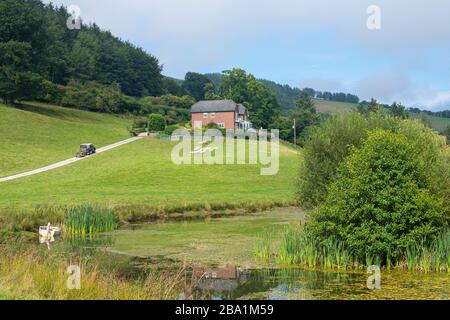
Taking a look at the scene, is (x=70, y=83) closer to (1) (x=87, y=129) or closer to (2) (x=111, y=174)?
(1) (x=87, y=129)

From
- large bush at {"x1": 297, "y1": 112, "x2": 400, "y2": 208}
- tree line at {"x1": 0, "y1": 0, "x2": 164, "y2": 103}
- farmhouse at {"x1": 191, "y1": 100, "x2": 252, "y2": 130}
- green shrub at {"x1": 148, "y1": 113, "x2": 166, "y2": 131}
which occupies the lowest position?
large bush at {"x1": 297, "y1": 112, "x2": 400, "y2": 208}

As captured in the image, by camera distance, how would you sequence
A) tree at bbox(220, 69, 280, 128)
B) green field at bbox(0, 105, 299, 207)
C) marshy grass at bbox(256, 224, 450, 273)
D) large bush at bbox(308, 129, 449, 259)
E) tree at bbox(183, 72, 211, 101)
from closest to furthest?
1. marshy grass at bbox(256, 224, 450, 273)
2. large bush at bbox(308, 129, 449, 259)
3. green field at bbox(0, 105, 299, 207)
4. tree at bbox(220, 69, 280, 128)
5. tree at bbox(183, 72, 211, 101)

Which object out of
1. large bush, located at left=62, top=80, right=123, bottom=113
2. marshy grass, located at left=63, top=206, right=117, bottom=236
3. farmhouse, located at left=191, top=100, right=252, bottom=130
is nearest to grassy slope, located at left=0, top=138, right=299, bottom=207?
marshy grass, located at left=63, top=206, right=117, bottom=236

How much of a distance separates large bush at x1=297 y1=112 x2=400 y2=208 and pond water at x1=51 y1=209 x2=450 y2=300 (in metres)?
3.99

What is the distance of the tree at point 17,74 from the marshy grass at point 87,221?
60727 mm

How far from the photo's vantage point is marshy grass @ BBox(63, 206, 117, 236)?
29.2m

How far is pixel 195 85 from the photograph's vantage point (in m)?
186

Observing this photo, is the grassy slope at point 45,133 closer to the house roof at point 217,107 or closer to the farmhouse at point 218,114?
the farmhouse at point 218,114

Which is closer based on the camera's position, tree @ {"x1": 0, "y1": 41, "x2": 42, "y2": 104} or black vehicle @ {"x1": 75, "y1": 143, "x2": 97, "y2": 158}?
black vehicle @ {"x1": 75, "y1": 143, "x2": 97, "y2": 158}

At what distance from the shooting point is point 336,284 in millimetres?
17391

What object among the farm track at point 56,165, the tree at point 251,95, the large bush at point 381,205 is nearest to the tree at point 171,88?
the tree at point 251,95

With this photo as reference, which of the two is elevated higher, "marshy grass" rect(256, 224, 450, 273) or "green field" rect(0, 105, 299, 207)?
"green field" rect(0, 105, 299, 207)

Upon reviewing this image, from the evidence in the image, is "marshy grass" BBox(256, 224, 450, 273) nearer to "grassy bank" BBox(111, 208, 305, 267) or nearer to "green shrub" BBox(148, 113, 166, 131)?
"grassy bank" BBox(111, 208, 305, 267)

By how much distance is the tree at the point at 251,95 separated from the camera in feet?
435
